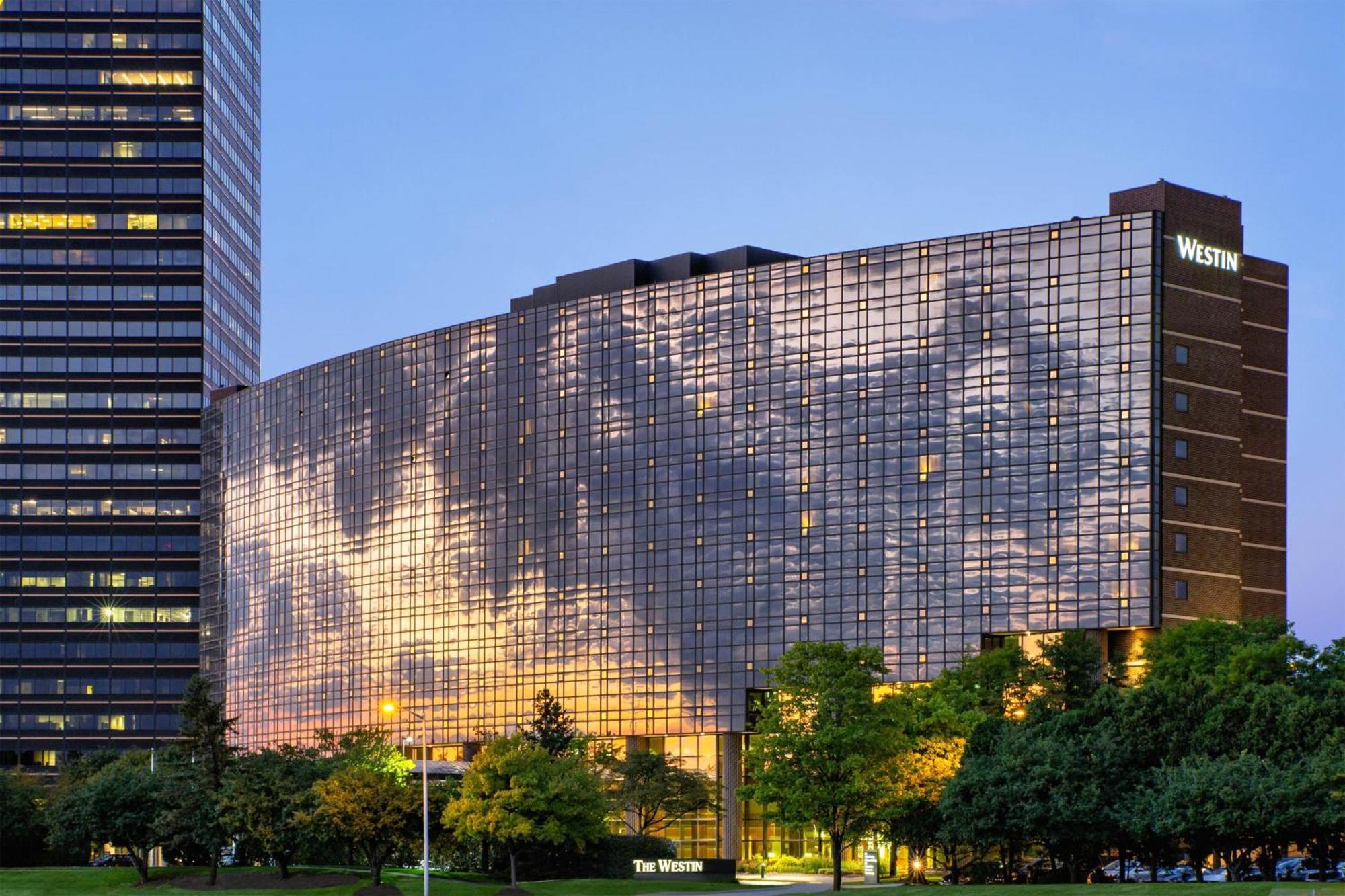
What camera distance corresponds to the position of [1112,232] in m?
148

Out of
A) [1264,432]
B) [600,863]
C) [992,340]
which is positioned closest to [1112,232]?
[992,340]

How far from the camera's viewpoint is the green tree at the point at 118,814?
369 feet

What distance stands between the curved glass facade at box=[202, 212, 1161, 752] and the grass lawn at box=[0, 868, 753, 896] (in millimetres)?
48353

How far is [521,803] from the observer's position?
101375 mm

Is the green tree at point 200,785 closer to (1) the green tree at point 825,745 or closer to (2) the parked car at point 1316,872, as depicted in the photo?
(1) the green tree at point 825,745

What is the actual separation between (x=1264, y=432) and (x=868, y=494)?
3489 cm

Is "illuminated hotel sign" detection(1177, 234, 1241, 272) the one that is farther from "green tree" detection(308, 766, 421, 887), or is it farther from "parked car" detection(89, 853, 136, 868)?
"parked car" detection(89, 853, 136, 868)

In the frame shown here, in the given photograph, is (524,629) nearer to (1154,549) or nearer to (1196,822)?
(1154,549)

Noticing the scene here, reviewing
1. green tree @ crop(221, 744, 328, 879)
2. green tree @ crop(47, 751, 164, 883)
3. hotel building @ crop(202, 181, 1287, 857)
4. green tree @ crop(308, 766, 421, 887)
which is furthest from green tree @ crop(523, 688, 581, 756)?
green tree @ crop(47, 751, 164, 883)

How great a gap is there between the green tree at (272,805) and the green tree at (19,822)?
95.3 feet

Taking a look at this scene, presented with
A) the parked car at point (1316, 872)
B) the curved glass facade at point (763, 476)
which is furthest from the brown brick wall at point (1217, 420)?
the parked car at point (1316, 872)

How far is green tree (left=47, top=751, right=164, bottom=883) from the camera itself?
112562mm

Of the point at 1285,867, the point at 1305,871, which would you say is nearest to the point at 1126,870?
the point at 1285,867

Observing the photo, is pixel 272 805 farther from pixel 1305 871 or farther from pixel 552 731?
pixel 1305 871
